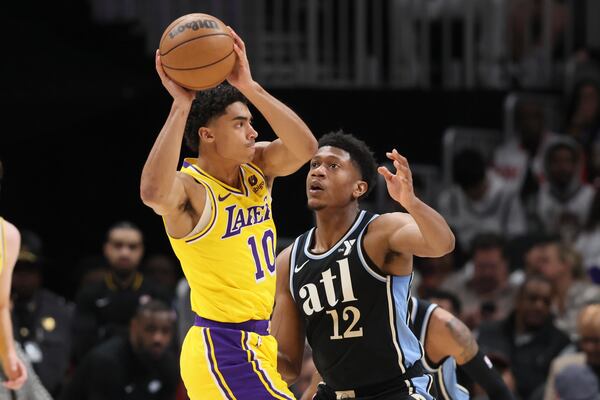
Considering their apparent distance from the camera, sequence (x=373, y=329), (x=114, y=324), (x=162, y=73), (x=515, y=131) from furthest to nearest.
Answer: (x=515, y=131)
(x=114, y=324)
(x=373, y=329)
(x=162, y=73)

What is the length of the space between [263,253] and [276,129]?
0.59 m

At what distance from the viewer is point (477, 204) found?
11.9 metres

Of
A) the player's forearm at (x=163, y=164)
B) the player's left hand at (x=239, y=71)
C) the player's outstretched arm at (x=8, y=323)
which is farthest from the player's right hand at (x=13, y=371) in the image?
the player's left hand at (x=239, y=71)

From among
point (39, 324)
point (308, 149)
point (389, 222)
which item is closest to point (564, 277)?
point (39, 324)

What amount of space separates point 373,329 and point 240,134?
1218 mm

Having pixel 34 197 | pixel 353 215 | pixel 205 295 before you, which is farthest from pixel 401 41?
pixel 205 295

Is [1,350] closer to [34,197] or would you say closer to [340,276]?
[340,276]

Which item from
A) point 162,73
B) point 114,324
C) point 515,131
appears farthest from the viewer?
point 515,131

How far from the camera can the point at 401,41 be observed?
1320 centimetres

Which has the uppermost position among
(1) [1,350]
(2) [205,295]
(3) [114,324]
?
(2) [205,295]

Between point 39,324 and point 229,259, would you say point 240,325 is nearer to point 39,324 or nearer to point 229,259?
point 229,259

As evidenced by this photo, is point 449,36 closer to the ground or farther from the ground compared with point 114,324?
farther from the ground

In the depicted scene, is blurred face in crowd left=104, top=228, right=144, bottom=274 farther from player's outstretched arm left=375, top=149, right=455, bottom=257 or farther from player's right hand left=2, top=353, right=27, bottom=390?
player's outstretched arm left=375, top=149, right=455, bottom=257

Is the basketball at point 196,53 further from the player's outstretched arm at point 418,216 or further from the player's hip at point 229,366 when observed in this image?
the player's hip at point 229,366
